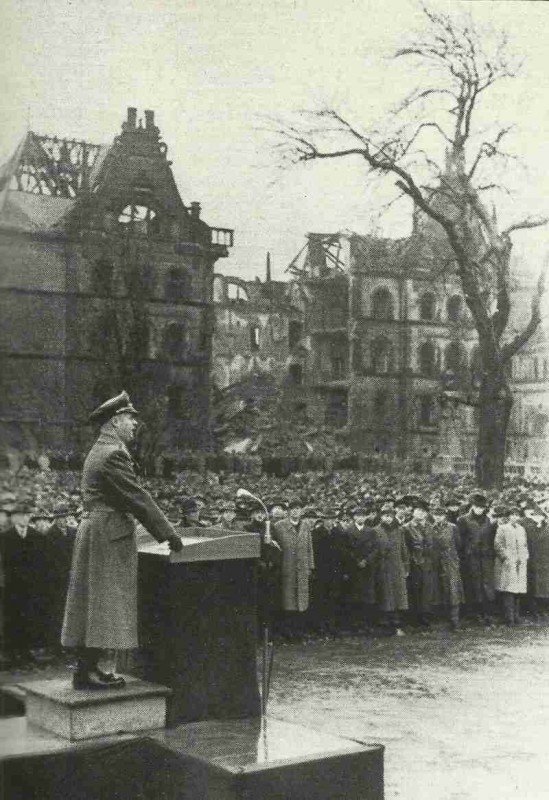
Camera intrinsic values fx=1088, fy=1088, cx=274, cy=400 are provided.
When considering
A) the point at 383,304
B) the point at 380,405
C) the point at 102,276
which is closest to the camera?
the point at 102,276

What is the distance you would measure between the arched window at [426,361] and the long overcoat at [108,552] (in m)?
3.88

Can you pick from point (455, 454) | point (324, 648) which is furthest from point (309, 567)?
point (455, 454)

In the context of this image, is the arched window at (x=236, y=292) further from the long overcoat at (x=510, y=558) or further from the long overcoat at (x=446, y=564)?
the long overcoat at (x=510, y=558)

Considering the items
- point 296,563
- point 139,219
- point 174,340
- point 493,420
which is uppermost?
point 139,219

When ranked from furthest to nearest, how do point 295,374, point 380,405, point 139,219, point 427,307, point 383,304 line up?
point 427,307 < point 383,304 < point 380,405 < point 295,374 < point 139,219

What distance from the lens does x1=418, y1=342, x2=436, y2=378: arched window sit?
7.85m

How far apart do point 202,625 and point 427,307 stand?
421 cm

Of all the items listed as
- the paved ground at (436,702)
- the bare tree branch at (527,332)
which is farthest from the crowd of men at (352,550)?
the bare tree branch at (527,332)

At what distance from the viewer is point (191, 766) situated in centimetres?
390

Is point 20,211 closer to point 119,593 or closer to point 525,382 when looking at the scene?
point 119,593

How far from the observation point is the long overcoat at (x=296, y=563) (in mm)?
8625

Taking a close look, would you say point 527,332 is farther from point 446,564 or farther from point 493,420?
point 446,564

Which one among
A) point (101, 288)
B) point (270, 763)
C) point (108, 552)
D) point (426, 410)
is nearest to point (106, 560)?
point (108, 552)

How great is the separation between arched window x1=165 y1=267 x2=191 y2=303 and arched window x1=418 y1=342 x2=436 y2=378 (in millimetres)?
2039
